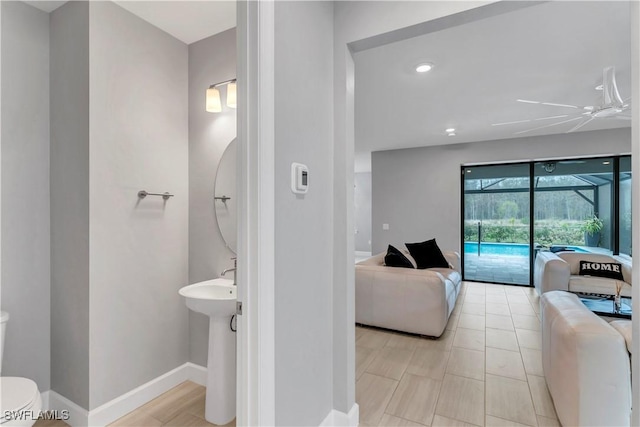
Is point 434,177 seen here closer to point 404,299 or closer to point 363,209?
point 404,299

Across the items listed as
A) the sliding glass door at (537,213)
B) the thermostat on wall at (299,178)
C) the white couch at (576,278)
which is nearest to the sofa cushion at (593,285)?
the white couch at (576,278)

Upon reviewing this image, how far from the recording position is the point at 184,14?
1.98 m

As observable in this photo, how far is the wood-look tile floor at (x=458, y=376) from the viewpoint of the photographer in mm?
1899

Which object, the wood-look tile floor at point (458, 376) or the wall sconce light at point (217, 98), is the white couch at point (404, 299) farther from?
the wall sconce light at point (217, 98)

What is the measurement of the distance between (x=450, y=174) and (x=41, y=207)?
18.5 ft

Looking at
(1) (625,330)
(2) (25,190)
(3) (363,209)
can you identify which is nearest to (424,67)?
(1) (625,330)

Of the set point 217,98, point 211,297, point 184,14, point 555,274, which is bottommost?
point 555,274

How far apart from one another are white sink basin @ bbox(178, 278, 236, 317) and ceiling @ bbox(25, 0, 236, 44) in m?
1.74

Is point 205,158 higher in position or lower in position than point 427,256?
higher

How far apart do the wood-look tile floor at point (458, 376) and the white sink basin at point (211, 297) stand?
1.07 metres

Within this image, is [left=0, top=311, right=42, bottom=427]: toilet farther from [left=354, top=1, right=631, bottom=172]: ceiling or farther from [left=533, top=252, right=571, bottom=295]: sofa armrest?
[left=533, top=252, right=571, bottom=295]: sofa armrest

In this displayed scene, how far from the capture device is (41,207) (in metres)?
1.94

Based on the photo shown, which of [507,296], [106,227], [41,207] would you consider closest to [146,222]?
[106,227]

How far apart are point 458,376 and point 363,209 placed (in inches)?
277
